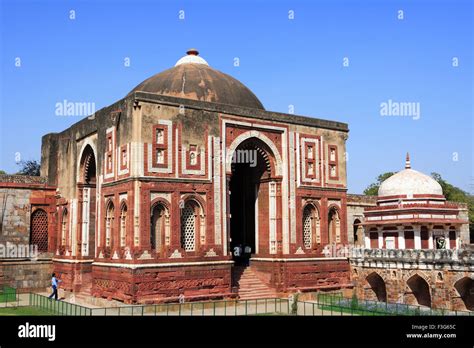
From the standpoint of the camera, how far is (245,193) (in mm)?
29188

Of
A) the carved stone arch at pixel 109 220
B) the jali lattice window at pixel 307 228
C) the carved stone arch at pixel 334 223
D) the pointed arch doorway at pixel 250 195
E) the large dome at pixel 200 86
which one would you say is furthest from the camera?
the carved stone arch at pixel 334 223

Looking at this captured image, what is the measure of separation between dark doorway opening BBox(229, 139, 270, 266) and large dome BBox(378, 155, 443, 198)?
830 cm

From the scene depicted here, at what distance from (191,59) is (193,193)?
10.0m

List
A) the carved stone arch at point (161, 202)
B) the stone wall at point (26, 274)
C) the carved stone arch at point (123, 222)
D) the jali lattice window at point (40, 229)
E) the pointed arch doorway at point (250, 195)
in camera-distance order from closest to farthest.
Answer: the carved stone arch at point (161, 202), the carved stone arch at point (123, 222), the pointed arch doorway at point (250, 195), the stone wall at point (26, 274), the jali lattice window at point (40, 229)

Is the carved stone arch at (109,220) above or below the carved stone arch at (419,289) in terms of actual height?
above

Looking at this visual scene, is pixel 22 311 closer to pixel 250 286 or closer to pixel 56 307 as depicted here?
pixel 56 307

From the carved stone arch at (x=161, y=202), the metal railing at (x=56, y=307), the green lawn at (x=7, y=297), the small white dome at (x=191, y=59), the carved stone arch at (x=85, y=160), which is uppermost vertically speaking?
the small white dome at (x=191, y=59)

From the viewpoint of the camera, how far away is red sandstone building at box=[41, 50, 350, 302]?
896 inches

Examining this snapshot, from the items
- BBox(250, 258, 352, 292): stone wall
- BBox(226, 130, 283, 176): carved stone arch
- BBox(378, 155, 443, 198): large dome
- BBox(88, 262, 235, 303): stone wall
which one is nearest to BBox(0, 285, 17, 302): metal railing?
BBox(88, 262, 235, 303): stone wall

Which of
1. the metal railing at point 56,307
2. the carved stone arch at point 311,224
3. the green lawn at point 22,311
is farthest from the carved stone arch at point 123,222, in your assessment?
the carved stone arch at point 311,224

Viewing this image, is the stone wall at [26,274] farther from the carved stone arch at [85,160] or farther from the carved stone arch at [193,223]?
the carved stone arch at [193,223]

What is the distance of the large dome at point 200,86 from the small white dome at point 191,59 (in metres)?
0.68

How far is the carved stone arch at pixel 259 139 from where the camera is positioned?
25.3 m
